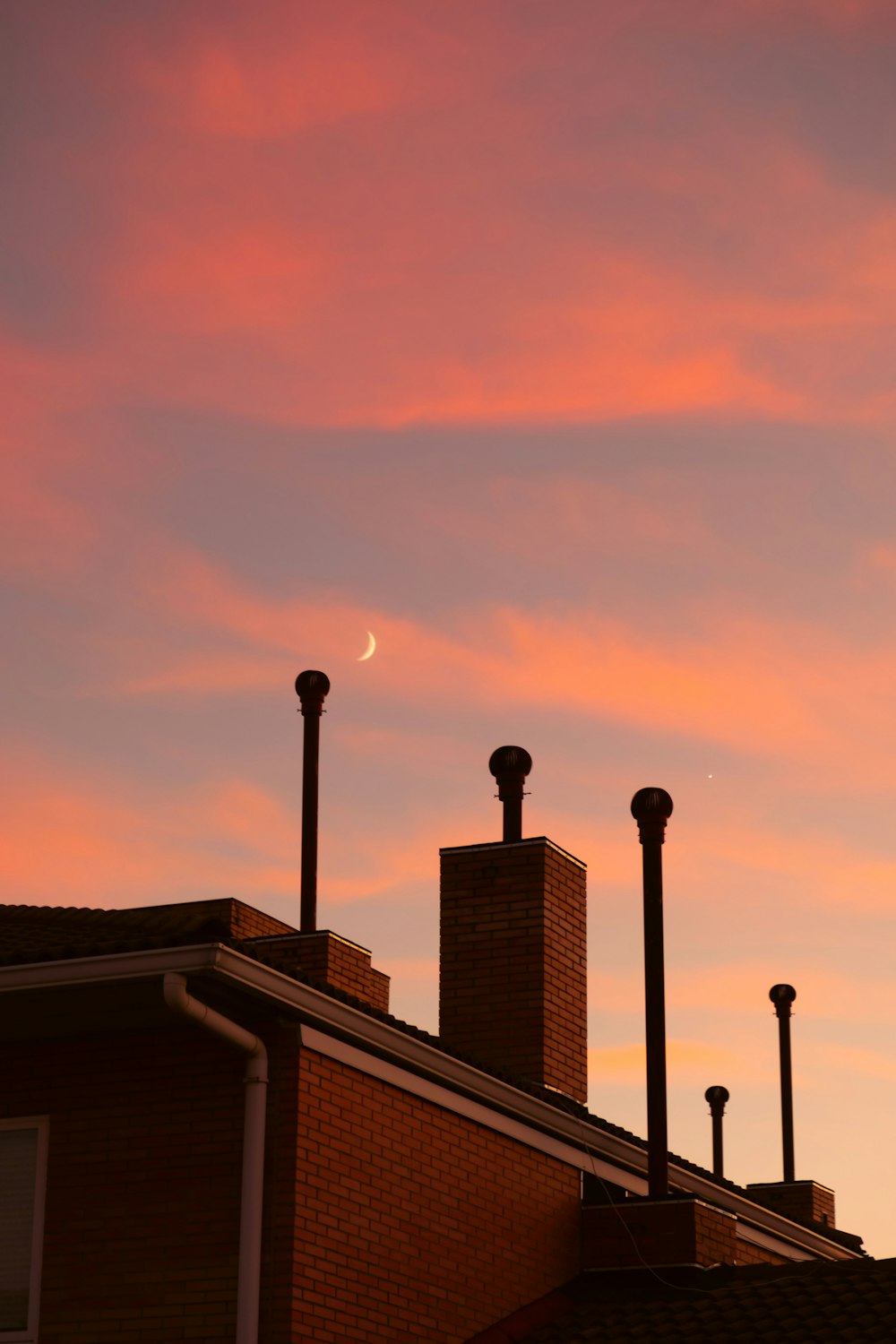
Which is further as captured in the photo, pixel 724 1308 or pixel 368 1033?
pixel 724 1308

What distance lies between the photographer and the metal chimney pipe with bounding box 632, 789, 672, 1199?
15.5 metres

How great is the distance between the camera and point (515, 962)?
18.2m

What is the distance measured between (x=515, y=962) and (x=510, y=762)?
2.13 m

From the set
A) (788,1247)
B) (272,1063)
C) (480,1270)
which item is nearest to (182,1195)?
(272,1063)

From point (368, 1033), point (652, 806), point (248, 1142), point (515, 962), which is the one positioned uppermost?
point (652, 806)

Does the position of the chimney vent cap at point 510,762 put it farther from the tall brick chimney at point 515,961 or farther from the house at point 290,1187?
the house at point 290,1187

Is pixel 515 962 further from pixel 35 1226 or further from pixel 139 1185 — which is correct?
pixel 35 1226

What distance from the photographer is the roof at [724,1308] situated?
518 inches

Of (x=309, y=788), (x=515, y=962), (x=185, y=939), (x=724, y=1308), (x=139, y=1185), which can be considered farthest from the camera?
(x=309, y=788)

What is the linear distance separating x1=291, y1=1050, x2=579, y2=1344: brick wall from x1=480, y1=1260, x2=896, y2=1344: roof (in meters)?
0.25

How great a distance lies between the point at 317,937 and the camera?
18438 millimetres

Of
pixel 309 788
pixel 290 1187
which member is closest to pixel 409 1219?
pixel 290 1187

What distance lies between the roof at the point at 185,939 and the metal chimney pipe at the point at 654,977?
55cm

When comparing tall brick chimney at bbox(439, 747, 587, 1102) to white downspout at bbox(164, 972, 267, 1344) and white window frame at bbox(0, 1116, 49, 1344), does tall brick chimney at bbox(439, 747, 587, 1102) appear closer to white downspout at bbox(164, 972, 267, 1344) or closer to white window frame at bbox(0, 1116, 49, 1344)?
white window frame at bbox(0, 1116, 49, 1344)
